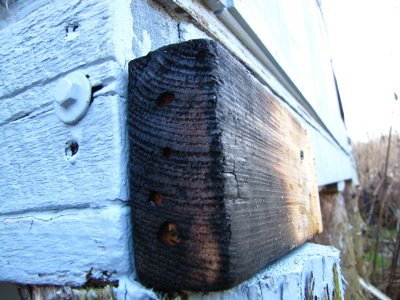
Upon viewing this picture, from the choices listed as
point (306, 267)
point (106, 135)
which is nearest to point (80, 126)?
point (106, 135)

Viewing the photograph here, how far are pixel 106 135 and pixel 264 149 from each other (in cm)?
35

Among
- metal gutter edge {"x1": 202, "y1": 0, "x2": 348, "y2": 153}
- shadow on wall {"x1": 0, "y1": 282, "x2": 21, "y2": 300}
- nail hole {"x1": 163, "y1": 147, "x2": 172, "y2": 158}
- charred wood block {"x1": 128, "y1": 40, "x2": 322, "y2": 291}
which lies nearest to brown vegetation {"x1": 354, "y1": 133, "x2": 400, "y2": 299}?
metal gutter edge {"x1": 202, "y1": 0, "x2": 348, "y2": 153}

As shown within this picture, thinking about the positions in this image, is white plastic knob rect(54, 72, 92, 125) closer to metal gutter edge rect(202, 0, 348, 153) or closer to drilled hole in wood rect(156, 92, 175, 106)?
drilled hole in wood rect(156, 92, 175, 106)

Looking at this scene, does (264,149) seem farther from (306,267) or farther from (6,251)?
(6,251)

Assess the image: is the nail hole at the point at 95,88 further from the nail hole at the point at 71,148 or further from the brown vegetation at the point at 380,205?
the brown vegetation at the point at 380,205

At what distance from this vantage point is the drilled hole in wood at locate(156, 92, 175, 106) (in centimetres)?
57

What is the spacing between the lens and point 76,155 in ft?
2.22

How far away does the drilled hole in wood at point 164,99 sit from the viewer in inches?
22.4

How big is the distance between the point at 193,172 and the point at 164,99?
0.48ft

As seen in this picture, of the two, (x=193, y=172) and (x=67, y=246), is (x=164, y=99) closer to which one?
(x=193, y=172)

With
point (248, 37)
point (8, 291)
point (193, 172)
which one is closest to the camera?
point (193, 172)

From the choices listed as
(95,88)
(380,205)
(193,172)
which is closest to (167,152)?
(193,172)

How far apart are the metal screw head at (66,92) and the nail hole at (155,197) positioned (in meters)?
0.27

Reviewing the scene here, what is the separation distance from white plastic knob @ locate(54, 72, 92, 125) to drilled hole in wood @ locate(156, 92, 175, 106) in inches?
6.6
